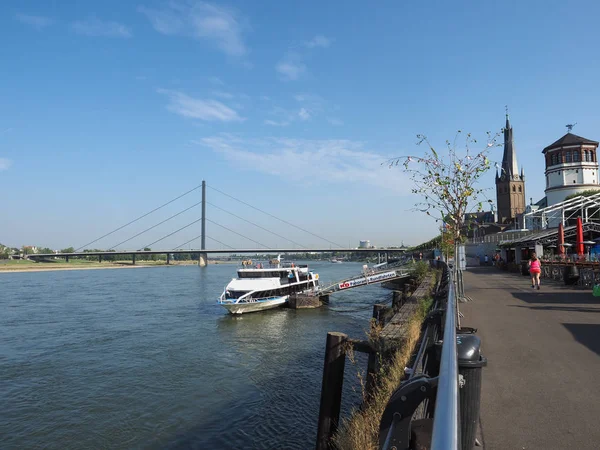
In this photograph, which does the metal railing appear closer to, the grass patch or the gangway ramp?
the grass patch

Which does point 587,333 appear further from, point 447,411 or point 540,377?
point 447,411

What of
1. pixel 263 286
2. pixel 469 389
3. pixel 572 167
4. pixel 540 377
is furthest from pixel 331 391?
pixel 572 167

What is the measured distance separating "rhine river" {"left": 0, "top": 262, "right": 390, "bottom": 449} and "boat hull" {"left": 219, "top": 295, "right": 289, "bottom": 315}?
106 cm

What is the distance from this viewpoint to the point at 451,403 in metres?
1.45

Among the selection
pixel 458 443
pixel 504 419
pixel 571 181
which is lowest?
pixel 504 419

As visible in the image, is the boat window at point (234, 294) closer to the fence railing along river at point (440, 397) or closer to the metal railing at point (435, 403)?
the fence railing along river at point (440, 397)

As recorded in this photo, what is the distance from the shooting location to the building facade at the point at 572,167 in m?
64.9

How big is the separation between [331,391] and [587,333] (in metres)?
4.87

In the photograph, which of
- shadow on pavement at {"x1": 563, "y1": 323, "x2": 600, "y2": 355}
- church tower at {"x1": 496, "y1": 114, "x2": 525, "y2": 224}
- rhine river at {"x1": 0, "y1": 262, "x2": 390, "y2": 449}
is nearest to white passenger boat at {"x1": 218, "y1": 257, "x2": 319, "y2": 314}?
rhine river at {"x1": 0, "y1": 262, "x2": 390, "y2": 449}

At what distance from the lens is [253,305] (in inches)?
1163

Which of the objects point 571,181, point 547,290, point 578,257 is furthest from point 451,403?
point 571,181

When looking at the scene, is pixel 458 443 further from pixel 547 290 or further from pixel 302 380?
pixel 547 290

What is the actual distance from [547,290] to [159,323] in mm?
18429

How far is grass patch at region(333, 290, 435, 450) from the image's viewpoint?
5.37 m
